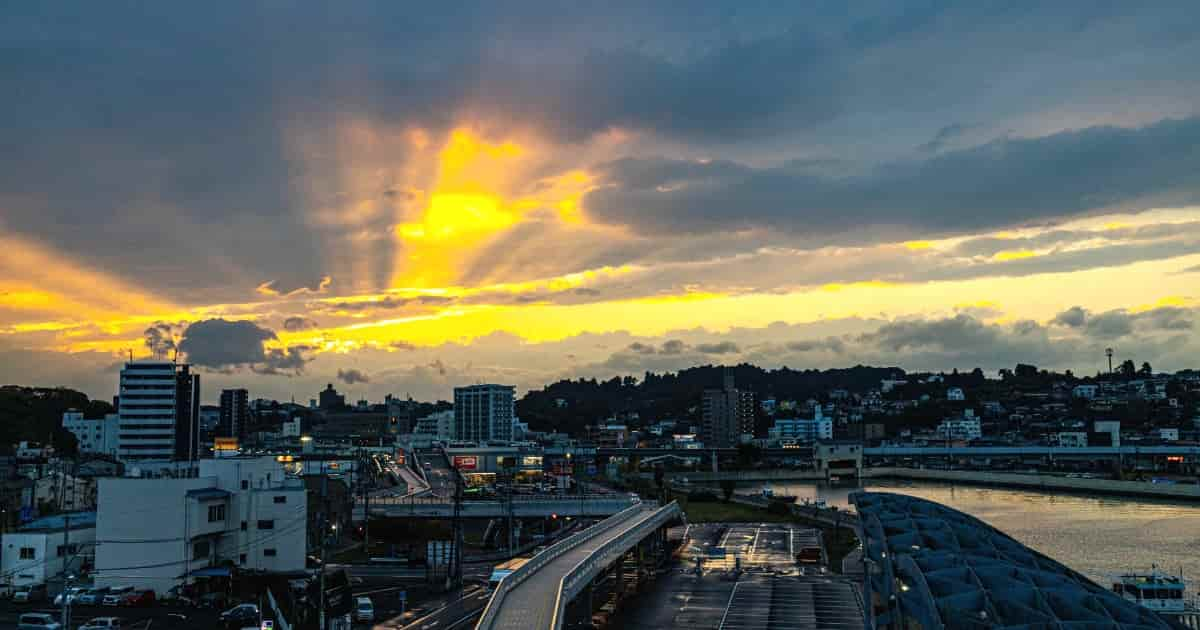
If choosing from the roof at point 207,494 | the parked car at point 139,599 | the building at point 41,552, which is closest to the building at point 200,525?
the roof at point 207,494

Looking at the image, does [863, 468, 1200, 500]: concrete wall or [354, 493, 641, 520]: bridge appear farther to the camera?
[863, 468, 1200, 500]: concrete wall

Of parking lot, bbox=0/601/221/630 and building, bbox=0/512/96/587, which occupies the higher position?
building, bbox=0/512/96/587

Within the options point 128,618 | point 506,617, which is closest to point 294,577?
point 128,618

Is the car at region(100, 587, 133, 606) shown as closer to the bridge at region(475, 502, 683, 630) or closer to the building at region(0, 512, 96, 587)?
the building at region(0, 512, 96, 587)

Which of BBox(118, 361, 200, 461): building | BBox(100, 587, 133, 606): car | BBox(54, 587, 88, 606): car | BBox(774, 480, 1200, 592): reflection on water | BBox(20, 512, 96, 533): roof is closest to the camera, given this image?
BBox(54, 587, 88, 606): car

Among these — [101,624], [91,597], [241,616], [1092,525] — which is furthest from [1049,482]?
[101,624]

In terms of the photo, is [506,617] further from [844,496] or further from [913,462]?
[913,462]

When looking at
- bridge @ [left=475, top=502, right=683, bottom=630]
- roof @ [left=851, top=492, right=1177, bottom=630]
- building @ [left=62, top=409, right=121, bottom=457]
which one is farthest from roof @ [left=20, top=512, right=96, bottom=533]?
building @ [left=62, top=409, right=121, bottom=457]

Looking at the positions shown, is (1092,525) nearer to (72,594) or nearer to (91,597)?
(91,597)
